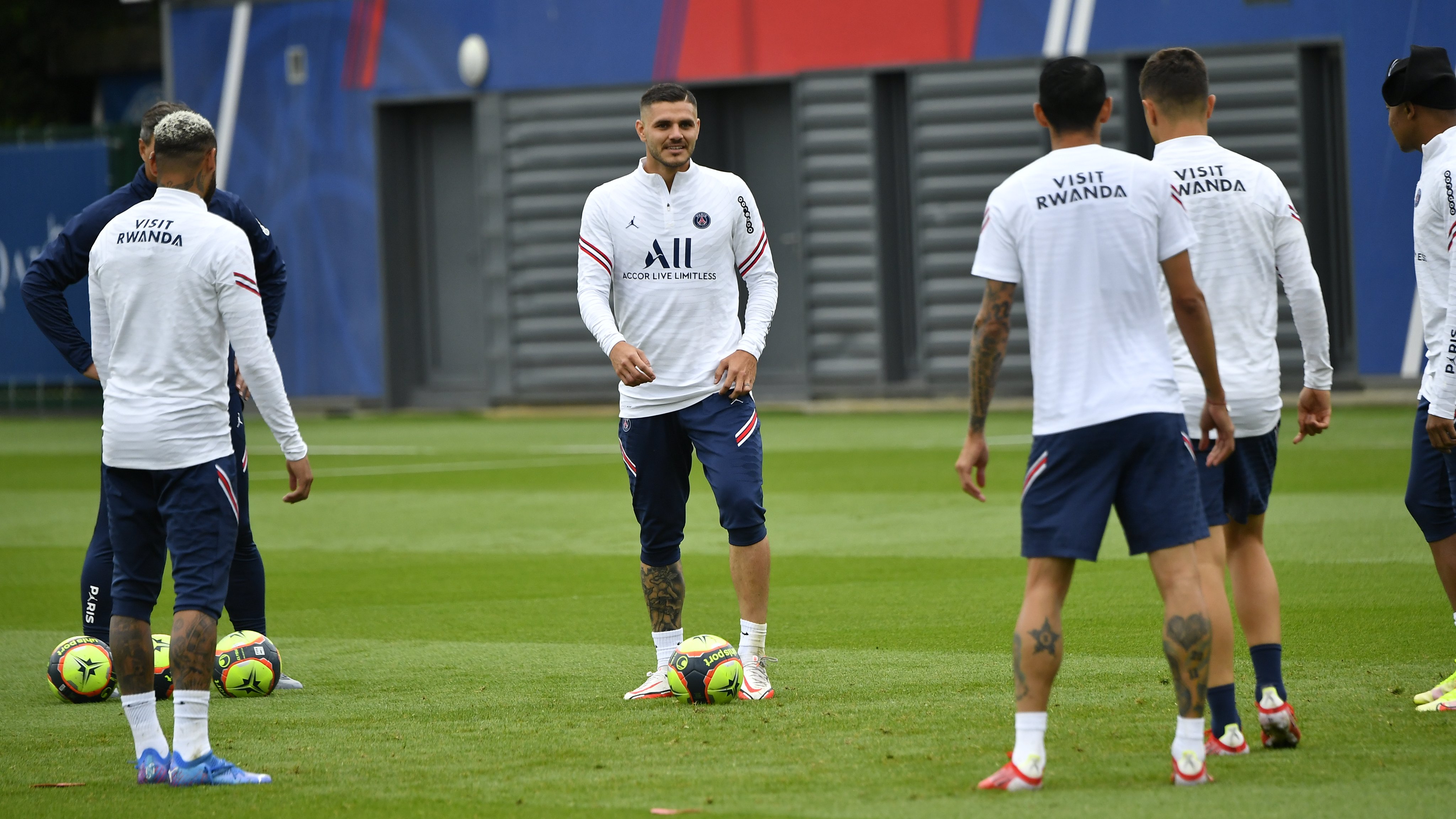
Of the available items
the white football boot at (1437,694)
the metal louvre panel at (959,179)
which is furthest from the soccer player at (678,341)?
the metal louvre panel at (959,179)

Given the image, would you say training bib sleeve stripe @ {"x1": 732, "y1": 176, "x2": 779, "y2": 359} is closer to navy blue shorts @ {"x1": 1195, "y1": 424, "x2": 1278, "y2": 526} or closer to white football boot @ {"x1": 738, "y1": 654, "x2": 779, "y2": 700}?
white football boot @ {"x1": 738, "y1": 654, "x2": 779, "y2": 700}

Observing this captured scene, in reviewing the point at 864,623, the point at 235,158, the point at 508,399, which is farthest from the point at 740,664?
the point at 235,158

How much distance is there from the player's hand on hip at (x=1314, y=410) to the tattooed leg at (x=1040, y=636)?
1.18m

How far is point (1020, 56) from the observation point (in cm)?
1964

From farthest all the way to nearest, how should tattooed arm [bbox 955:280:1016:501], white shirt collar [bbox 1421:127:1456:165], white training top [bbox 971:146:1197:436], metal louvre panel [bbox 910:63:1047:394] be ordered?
metal louvre panel [bbox 910:63:1047:394] < white shirt collar [bbox 1421:127:1456:165] < tattooed arm [bbox 955:280:1016:501] < white training top [bbox 971:146:1197:436]

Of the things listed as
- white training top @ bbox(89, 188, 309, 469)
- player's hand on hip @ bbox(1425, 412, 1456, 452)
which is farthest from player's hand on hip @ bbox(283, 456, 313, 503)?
player's hand on hip @ bbox(1425, 412, 1456, 452)

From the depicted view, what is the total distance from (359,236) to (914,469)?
1155 cm

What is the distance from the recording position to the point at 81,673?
6.95m

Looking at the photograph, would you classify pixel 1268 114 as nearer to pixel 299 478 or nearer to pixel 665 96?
pixel 665 96

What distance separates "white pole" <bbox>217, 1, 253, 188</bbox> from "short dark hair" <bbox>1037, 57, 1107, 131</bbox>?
20.9 meters

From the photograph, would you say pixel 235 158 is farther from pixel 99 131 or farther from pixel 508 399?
pixel 508 399

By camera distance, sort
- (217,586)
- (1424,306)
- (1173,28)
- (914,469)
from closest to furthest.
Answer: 1. (217,586)
2. (1424,306)
3. (914,469)
4. (1173,28)

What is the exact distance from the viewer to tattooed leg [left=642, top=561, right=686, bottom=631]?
22.6ft

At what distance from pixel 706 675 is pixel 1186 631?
2.18 meters
